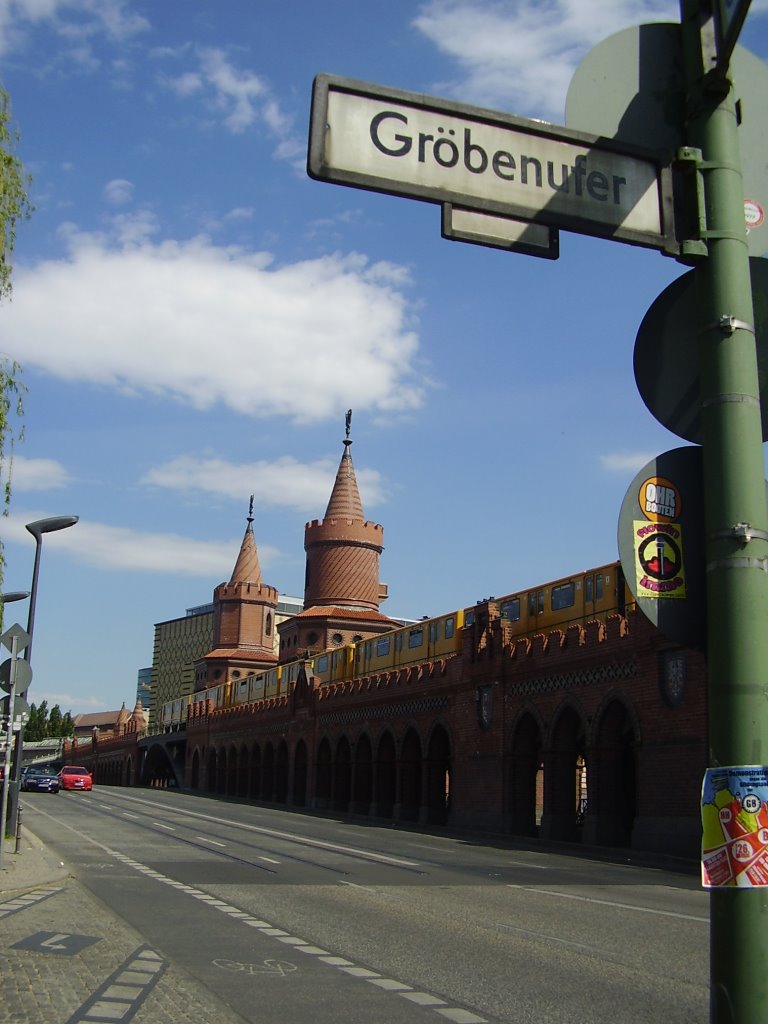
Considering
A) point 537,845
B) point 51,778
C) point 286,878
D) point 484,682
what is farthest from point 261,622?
point 286,878

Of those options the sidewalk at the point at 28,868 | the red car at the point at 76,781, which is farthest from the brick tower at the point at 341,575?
the sidewalk at the point at 28,868

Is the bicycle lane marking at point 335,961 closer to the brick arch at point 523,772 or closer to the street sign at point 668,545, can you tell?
the street sign at point 668,545

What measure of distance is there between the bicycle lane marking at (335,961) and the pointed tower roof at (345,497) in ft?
190

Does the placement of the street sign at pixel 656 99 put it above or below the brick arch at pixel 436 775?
above

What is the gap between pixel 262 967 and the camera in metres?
8.80

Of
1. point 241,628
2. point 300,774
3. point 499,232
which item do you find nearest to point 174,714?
point 241,628

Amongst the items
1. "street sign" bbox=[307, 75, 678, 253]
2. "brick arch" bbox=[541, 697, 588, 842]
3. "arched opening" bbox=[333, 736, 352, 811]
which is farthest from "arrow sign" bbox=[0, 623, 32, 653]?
"arched opening" bbox=[333, 736, 352, 811]

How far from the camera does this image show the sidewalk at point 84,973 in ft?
22.4

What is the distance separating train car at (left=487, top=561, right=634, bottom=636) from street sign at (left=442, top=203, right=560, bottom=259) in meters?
26.5

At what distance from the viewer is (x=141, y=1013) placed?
6820 millimetres

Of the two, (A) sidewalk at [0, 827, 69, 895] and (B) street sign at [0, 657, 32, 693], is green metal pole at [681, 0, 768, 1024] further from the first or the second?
(B) street sign at [0, 657, 32, 693]

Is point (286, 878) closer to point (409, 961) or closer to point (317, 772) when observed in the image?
Answer: point (409, 961)

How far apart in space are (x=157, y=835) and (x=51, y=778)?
106ft

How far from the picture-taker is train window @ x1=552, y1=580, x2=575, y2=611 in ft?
111
